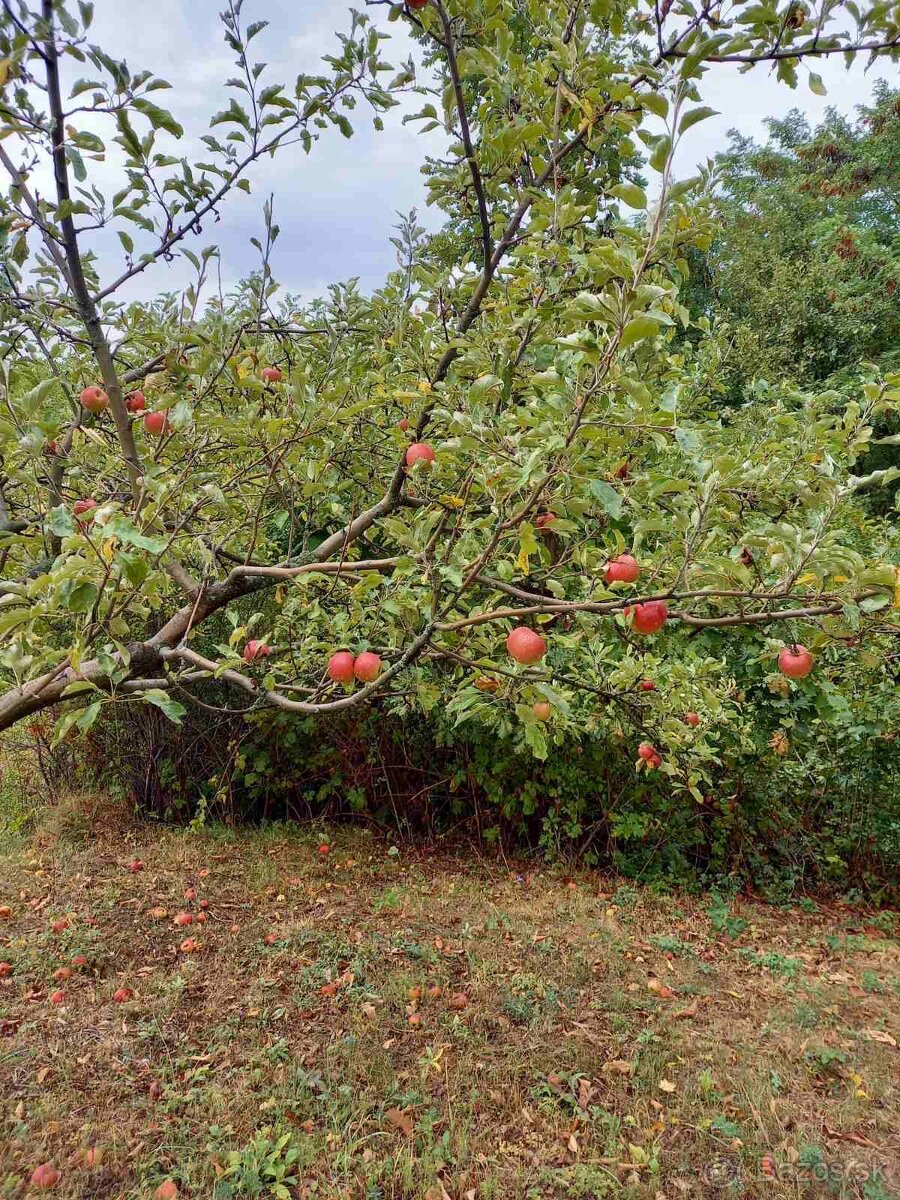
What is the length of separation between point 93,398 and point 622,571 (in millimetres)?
1616

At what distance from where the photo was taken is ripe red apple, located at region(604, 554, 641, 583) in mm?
1784

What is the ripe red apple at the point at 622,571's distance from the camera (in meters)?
1.78

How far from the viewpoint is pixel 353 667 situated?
2.05 m

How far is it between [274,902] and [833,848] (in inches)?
143

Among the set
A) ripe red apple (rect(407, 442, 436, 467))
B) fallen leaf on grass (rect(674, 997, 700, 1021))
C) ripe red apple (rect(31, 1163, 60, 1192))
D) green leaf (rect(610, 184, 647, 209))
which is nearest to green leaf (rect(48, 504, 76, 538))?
ripe red apple (rect(407, 442, 436, 467))

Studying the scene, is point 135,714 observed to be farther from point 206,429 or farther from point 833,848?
point 833,848

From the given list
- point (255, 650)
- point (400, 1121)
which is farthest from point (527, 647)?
point (400, 1121)

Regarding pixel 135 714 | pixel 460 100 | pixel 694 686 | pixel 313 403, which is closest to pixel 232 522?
pixel 313 403

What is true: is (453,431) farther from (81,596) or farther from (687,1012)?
(687,1012)

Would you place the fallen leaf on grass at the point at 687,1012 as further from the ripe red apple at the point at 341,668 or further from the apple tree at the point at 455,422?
the ripe red apple at the point at 341,668

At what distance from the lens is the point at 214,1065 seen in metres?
2.65

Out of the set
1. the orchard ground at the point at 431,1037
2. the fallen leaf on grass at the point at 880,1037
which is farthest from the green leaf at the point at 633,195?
the fallen leaf on grass at the point at 880,1037

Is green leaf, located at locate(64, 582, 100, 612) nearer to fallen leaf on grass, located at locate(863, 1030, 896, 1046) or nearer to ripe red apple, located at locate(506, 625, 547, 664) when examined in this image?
ripe red apple, located at locate(506, 625, 547, 664)

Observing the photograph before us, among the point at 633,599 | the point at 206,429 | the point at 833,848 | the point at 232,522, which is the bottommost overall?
the point at 833,848
